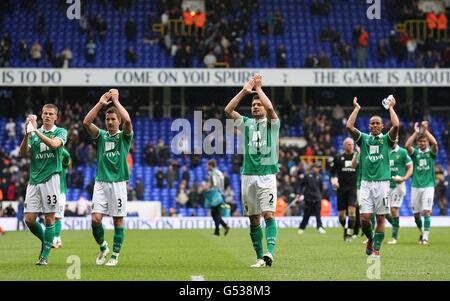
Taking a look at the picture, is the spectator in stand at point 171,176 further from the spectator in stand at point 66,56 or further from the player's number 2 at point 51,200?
the player's number 2 at point 51,200

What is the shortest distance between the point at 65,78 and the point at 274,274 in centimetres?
3297

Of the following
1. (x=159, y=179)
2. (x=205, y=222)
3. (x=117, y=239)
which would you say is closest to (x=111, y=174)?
(x=117, y=239)

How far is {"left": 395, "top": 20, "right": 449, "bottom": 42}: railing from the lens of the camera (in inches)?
1961

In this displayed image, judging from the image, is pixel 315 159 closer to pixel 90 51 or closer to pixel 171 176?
pixel 171 176

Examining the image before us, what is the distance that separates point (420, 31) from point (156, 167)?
16.5m

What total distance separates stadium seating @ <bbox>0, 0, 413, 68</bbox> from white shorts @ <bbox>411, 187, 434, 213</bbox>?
24.5 meters

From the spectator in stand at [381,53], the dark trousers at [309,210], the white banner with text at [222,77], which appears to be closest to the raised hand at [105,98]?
the dark trousers at [309,210]

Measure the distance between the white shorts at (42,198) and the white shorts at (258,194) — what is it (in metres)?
3.14

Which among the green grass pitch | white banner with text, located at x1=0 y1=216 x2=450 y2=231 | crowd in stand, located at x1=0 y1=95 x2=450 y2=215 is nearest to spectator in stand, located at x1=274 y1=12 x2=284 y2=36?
crowd in stand, located at x1=0 y1=95 x2=450 y2=215

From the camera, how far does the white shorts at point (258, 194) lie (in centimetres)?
1521

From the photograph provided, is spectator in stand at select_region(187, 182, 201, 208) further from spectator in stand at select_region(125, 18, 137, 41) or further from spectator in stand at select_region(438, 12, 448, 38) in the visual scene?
spectator in stand at select_region(438, 12, 448, 38)

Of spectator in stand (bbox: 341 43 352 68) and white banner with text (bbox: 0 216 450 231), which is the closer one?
white banner with text (bbox: 0 216 450 231)

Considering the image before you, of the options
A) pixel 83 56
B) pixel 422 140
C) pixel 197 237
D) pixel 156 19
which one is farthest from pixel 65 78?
pixel 422 140
